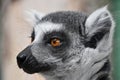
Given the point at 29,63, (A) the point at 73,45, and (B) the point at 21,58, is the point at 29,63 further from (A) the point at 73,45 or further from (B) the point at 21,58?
(A) the point at 73,45

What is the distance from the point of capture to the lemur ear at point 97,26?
11.9 ft

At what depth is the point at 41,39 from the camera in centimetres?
364

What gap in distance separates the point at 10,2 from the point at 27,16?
1.69m

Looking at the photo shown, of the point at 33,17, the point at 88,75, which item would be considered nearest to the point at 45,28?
the point at 33,17

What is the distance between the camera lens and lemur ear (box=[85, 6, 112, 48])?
3.63 metres

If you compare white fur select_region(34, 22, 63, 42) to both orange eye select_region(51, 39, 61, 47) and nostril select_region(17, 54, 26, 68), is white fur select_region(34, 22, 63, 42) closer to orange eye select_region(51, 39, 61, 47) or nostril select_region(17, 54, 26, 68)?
orange eye select_region(51, 39, 61, 47)

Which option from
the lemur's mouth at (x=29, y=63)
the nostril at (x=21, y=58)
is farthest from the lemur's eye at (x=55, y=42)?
the nostril at (x=21, y=58)

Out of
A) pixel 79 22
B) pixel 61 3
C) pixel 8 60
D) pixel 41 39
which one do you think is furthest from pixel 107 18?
pixel 8 60

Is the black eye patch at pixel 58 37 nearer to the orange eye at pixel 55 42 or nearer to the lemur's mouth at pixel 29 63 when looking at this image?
the orange eye at pixel 55 42

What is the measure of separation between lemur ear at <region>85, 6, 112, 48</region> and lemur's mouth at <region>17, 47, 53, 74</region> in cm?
32

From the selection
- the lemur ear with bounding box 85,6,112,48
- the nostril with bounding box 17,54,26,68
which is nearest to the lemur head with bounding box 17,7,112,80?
the lemur ear with bounding box 85,6,112,48

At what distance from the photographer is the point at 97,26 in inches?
145

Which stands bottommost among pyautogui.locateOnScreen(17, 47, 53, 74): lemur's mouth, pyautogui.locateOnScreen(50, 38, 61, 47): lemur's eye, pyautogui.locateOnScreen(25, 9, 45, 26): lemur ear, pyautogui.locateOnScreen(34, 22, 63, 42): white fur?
pyautogui.locateOnScreen(17, 47, 53, 74): lemur's mouth

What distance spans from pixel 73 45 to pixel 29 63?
0.35m
